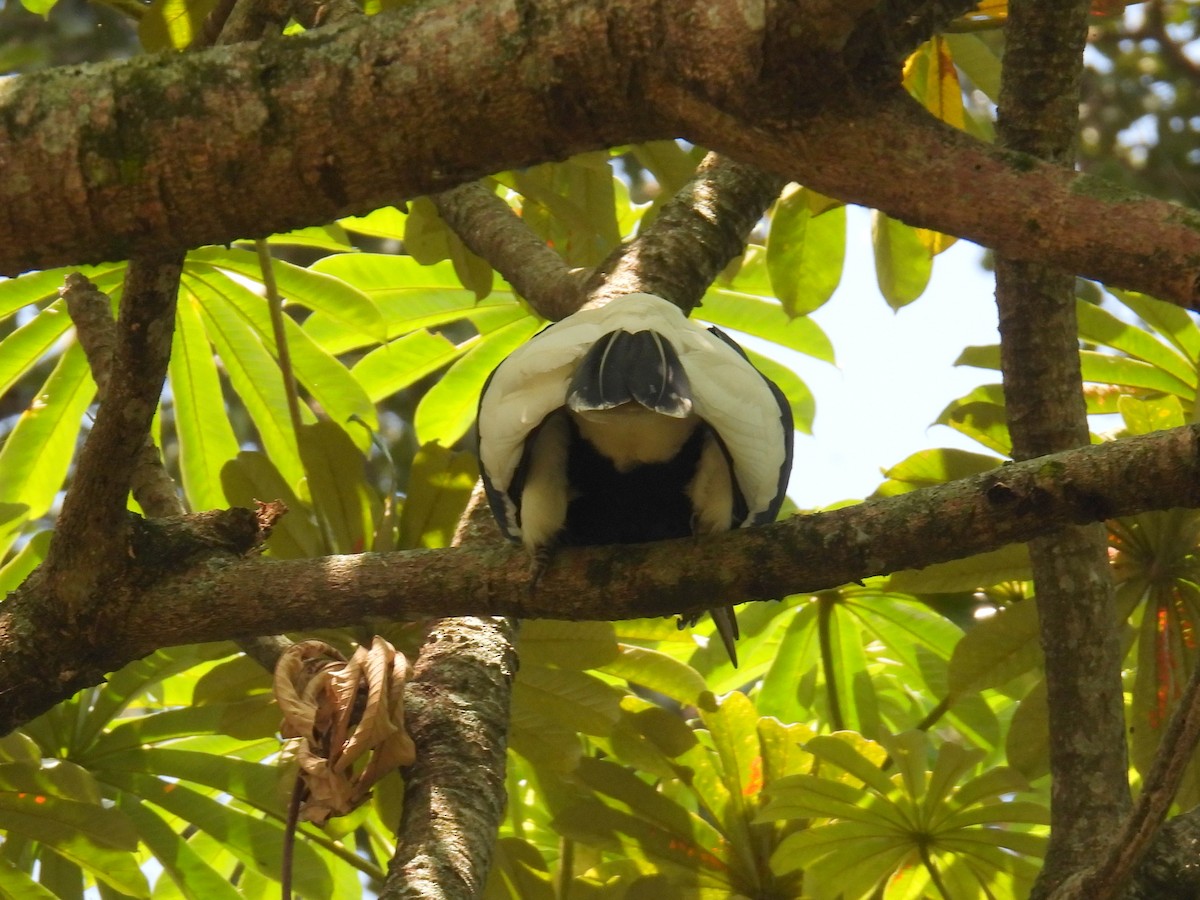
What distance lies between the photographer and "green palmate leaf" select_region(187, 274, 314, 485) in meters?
3.49

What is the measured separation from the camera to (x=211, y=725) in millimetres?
2908

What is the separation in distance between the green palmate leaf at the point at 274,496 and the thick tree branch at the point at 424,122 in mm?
1160

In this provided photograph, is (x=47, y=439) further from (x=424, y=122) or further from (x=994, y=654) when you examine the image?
(x=994, y=654)

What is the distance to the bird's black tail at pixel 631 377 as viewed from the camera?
1.92 m

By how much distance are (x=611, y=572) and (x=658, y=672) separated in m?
1.10

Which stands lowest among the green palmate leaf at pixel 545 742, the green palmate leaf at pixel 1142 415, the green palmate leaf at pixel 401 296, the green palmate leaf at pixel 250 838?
the green palmate leaf at pixel 250 838

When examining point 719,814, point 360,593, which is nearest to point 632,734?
point 719,814

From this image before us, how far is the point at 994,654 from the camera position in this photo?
283 centimetres

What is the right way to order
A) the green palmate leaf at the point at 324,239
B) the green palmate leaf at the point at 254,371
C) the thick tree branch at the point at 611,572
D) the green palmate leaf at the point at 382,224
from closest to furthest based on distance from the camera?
the thick tree branch at the point at 611,572, the green palmate leaf at the point at 254,371, the green palmate leaf at the point at 324,239, the green palmate leaf at the point at 382,224

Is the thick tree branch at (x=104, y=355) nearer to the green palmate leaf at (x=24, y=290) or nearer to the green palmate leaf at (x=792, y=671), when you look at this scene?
the green palmate leaf at (x=24, y=290)

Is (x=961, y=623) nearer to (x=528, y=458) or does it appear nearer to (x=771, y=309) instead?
(x=771, y=309)

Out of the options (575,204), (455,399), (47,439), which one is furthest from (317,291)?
(47,439)

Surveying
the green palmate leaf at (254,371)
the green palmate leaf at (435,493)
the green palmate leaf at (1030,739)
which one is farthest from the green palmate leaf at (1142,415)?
the green palmate leaf at (254,371)

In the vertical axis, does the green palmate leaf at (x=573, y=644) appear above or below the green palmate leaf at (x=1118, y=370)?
below
